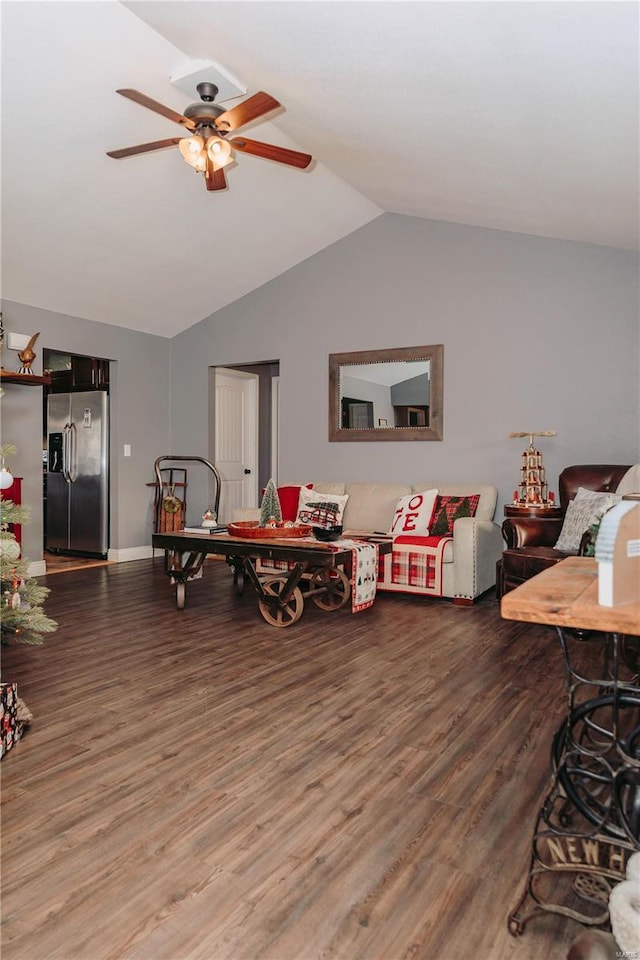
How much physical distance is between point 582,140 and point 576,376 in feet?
7.90

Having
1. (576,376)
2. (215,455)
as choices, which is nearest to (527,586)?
(576,376)

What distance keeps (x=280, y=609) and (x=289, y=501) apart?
1.97 m

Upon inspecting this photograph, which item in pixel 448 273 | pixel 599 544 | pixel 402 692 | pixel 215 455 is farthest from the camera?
pixel 215 455

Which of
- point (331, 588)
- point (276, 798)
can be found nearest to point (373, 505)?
point (331, 588)

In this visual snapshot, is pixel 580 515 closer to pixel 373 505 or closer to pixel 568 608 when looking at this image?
pixel 373 505

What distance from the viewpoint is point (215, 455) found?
741 centimetres

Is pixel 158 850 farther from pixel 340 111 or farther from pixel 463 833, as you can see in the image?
pixel 340 111

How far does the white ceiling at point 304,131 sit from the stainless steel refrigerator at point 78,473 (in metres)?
1.18

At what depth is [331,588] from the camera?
182 inches

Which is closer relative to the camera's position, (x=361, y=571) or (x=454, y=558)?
(x=361, y=571)

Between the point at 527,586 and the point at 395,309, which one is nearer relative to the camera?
the point at 527,586

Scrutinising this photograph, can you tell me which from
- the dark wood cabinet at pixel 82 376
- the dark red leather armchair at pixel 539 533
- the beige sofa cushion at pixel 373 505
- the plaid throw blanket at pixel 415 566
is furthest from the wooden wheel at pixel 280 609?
the dark wood cabinet at pixel 82 376

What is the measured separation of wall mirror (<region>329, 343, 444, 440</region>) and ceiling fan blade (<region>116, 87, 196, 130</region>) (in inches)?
124

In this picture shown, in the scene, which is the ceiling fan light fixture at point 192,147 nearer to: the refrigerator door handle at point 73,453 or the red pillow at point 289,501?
the red pillow at point 289,501
